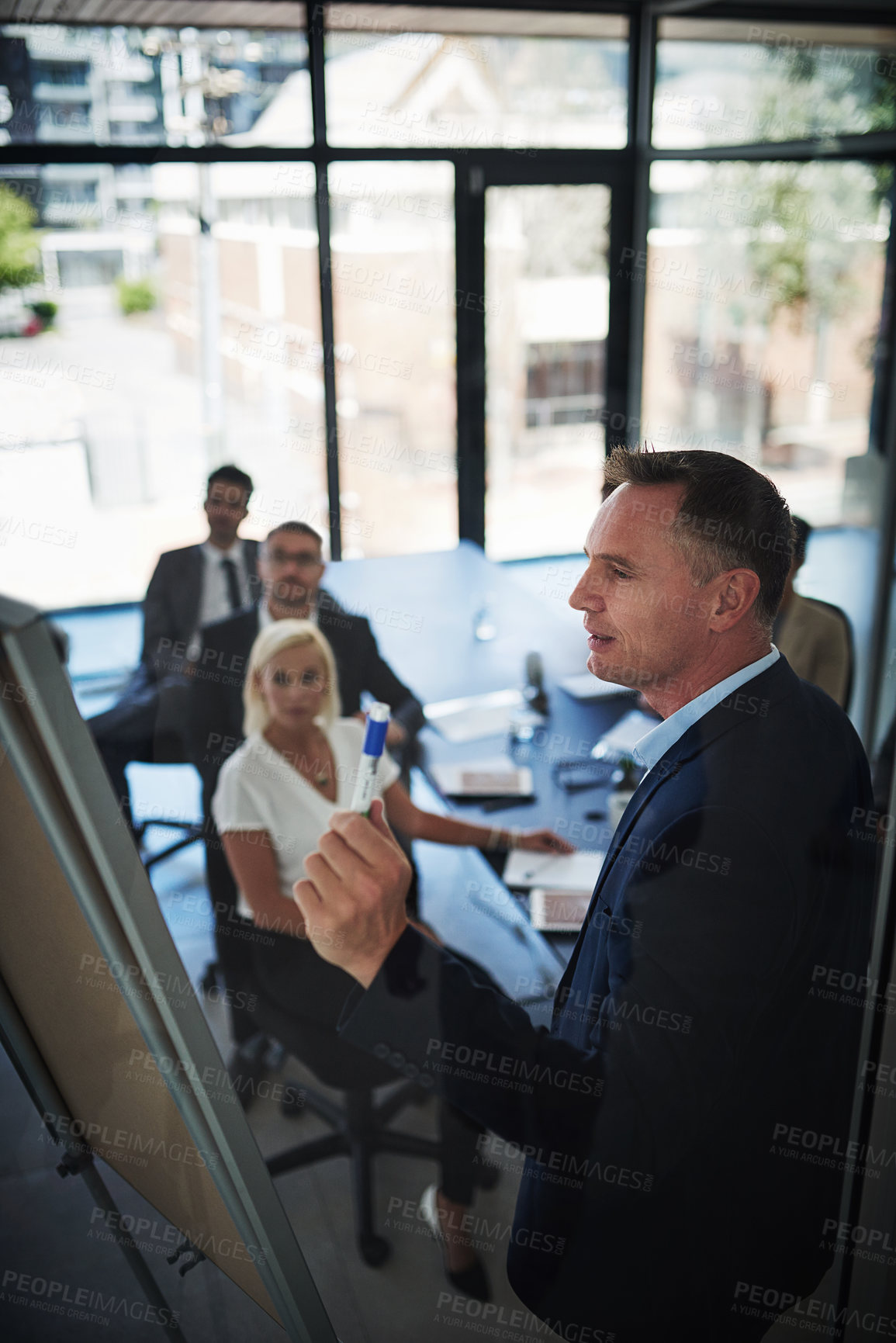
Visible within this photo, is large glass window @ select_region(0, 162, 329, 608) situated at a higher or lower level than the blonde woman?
higher

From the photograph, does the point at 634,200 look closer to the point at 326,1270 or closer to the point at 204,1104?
the point at 326,1270

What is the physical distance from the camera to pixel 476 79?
3.95 m

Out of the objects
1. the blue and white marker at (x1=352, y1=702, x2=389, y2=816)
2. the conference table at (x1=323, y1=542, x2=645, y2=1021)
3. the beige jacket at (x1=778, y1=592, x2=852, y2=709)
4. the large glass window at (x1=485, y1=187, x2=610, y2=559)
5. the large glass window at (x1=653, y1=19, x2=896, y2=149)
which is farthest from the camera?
the large glass window at (x1=485, y1=187, x2=610, y2=559)

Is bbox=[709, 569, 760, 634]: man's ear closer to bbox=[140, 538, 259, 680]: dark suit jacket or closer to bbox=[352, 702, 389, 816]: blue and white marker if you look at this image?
bbox=[352, 702, 389, 816]: blue and white marker

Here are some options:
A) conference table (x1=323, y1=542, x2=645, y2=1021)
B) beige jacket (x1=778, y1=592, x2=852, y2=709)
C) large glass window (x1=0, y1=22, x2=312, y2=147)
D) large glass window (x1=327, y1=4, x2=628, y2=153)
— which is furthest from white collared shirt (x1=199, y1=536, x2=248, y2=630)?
large glass window (x1=327, y1=4, x2=628, y2=153)

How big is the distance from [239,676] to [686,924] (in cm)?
161

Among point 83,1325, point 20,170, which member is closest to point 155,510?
point 20,170

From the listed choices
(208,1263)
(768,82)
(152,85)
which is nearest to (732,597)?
(208,1263)

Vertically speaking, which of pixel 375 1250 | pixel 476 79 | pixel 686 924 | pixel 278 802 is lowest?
pixel 375 1250

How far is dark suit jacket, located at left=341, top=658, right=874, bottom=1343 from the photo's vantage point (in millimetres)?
830

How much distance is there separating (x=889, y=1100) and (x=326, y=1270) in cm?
114

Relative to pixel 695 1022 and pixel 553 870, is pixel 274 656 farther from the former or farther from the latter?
pixel 695 1022

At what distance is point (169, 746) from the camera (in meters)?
2.62

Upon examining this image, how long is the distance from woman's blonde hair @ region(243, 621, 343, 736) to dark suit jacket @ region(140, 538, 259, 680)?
1.92 feet
